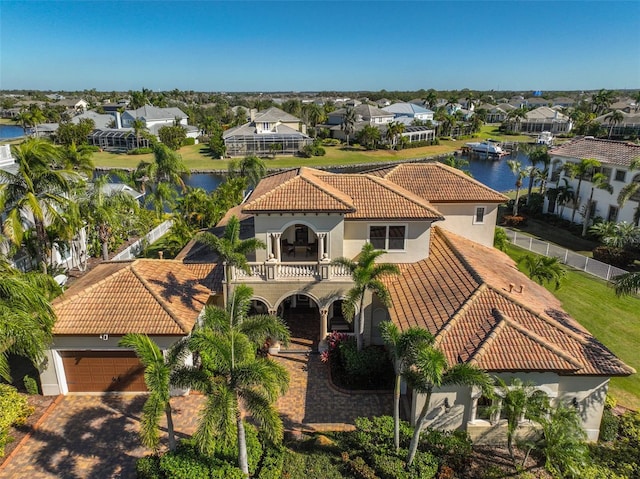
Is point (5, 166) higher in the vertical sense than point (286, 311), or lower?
higher

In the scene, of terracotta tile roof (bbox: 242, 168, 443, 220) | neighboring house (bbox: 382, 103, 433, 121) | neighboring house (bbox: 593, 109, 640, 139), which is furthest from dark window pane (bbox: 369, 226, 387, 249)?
neighboring house (bbox: 382, 103, 433, 121)

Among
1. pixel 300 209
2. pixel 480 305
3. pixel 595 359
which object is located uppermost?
pixel 300 209

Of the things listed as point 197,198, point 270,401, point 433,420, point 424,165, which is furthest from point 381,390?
point 197,198

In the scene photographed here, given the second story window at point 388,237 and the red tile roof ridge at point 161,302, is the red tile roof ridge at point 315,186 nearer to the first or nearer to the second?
the second story window at point 388,237

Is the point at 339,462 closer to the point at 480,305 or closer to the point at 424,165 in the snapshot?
the point at 480,305

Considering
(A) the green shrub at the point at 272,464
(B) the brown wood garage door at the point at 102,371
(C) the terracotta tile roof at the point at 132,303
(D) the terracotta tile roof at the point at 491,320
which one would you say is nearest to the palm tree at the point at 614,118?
(D) the terracotta tile roof at the point at 491,320

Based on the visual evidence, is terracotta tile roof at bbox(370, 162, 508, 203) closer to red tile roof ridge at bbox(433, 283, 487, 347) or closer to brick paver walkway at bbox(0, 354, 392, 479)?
red tile roof ridge at bbox(433, 283, 487, 347)

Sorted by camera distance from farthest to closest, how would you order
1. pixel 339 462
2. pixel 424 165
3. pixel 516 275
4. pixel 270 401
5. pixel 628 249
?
1. pixel 628 249
2. pixel 424 165
3. pixel 516 275
4. pixel 339 462
5. pixel 270 401

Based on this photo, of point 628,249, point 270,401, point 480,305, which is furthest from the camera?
point 628,249
